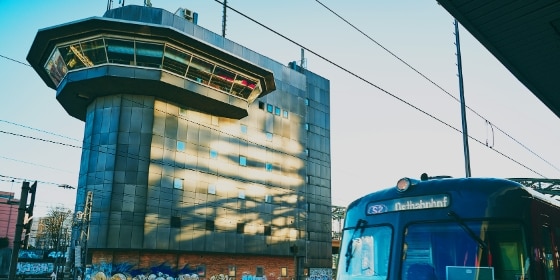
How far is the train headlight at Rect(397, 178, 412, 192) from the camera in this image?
7.24 m

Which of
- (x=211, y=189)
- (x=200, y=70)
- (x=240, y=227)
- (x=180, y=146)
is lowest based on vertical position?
(x=240, y=227)

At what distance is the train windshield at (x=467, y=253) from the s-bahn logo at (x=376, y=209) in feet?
2.66

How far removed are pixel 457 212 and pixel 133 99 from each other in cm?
3430

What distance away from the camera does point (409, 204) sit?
23.1 ft

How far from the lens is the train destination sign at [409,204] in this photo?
22.2 feet

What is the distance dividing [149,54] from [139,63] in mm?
1117

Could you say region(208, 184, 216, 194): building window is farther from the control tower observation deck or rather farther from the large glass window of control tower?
the large glass window of control tower

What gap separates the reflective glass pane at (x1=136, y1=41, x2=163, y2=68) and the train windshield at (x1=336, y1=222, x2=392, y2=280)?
31.1 meters

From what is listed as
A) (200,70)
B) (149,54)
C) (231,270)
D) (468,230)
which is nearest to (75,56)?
(149,54)

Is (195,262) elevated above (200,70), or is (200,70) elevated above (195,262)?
(200,70)

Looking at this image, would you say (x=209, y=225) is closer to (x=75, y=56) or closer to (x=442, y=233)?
(x=75, y=56)

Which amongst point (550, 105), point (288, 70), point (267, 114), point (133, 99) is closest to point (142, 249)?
point (133, 99)

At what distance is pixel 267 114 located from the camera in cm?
4634

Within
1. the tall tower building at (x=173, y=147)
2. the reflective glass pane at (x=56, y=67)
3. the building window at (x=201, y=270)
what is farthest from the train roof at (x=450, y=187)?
the reflective glass pane at (x=56, y=67)
